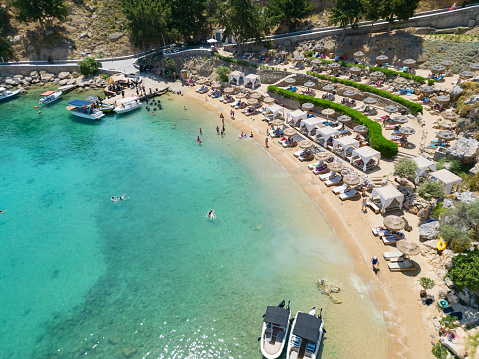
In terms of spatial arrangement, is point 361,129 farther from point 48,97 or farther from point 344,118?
point 48,97

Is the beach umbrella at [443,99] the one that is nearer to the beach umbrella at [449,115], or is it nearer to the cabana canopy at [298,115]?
the beach umbrella at [449,115]

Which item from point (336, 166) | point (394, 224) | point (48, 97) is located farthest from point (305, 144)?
point (48, 97)

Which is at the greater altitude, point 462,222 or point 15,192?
point 462,222

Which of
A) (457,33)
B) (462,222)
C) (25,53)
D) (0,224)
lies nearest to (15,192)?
(0,224)

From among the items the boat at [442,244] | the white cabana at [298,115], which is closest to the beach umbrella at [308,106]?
the white cabana at [298,115]

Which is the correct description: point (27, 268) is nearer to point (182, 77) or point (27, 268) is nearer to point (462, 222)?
point (462, 222)

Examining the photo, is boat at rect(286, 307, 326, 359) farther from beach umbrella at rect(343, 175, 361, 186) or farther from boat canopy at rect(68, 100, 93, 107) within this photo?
boat canopy at rect(68, 100, 93, 107)
